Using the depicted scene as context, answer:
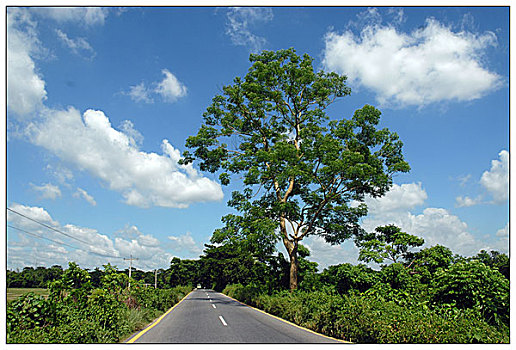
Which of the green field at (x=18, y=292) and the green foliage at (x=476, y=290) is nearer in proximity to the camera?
the green field at (x=18, y=292)

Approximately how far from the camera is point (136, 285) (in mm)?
15742

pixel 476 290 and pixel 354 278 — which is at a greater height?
pixel 354 278

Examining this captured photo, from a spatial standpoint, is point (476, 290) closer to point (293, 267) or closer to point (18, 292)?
point (18, 292)

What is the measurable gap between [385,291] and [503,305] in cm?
579

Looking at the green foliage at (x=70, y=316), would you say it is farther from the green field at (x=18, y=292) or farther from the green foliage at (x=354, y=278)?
the green foliage at (x=354, y=278)

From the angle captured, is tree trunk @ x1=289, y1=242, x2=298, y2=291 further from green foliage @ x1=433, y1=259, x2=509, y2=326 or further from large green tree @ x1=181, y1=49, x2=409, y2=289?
green foliage @ x1=433, y1=259, x2=509, y2=326

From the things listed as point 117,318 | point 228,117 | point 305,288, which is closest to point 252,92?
point 228,117

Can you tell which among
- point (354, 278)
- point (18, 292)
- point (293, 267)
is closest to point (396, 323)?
point (354, 278)

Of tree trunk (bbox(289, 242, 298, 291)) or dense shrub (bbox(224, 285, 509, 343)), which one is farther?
tree trunk (bbox(289, 242, 298, 291))

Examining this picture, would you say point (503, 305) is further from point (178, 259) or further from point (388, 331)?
point (178, 259)

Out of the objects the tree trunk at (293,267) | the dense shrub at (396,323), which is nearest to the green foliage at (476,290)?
the dense shrub at (396,323)

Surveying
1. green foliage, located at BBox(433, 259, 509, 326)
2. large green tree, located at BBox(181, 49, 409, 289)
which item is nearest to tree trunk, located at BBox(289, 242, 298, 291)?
large green tree, located at BBox(181, 49, 409, 289)

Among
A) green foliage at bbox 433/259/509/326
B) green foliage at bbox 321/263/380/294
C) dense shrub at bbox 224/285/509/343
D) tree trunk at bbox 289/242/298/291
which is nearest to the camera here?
dense shrub at bbox 224/285/509/343

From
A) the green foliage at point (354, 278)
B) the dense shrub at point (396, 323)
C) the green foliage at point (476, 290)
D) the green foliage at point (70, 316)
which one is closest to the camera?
the green foliage at point (70, 316)
